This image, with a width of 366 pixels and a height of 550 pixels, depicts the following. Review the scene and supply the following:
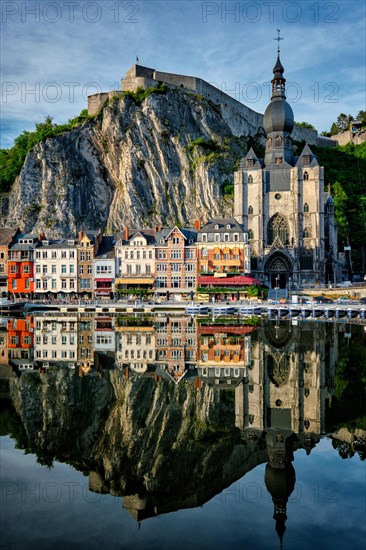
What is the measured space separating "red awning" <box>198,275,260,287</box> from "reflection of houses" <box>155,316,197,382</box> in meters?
14.8

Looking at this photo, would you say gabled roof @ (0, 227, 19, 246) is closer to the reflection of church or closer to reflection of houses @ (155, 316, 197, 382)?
reflection of houses @ (155, 316, 197, 382)

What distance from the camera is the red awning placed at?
5319 centimetres

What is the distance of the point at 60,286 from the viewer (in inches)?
2296

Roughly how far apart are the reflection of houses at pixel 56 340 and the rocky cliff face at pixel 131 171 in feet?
108

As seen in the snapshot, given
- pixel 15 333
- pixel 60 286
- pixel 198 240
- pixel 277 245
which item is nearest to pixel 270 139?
pixel 277 245

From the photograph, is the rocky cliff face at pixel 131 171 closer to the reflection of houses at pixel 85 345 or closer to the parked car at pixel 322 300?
the parked car at pixel 322 300

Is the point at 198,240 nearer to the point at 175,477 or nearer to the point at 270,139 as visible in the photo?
the point at 270,139

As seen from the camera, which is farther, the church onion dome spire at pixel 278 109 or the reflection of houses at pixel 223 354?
the church onion dome spire at pixel 278 109

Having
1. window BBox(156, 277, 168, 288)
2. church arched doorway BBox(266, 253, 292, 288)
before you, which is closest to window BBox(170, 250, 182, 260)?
window BBox(156, 277, 168, 288)

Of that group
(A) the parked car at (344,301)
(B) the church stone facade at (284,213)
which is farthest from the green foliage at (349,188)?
(A) the parked car at (344,301)

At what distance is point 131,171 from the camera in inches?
2928

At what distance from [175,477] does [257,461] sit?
7.27ft

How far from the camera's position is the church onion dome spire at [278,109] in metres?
66.3

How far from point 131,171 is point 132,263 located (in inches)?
872
